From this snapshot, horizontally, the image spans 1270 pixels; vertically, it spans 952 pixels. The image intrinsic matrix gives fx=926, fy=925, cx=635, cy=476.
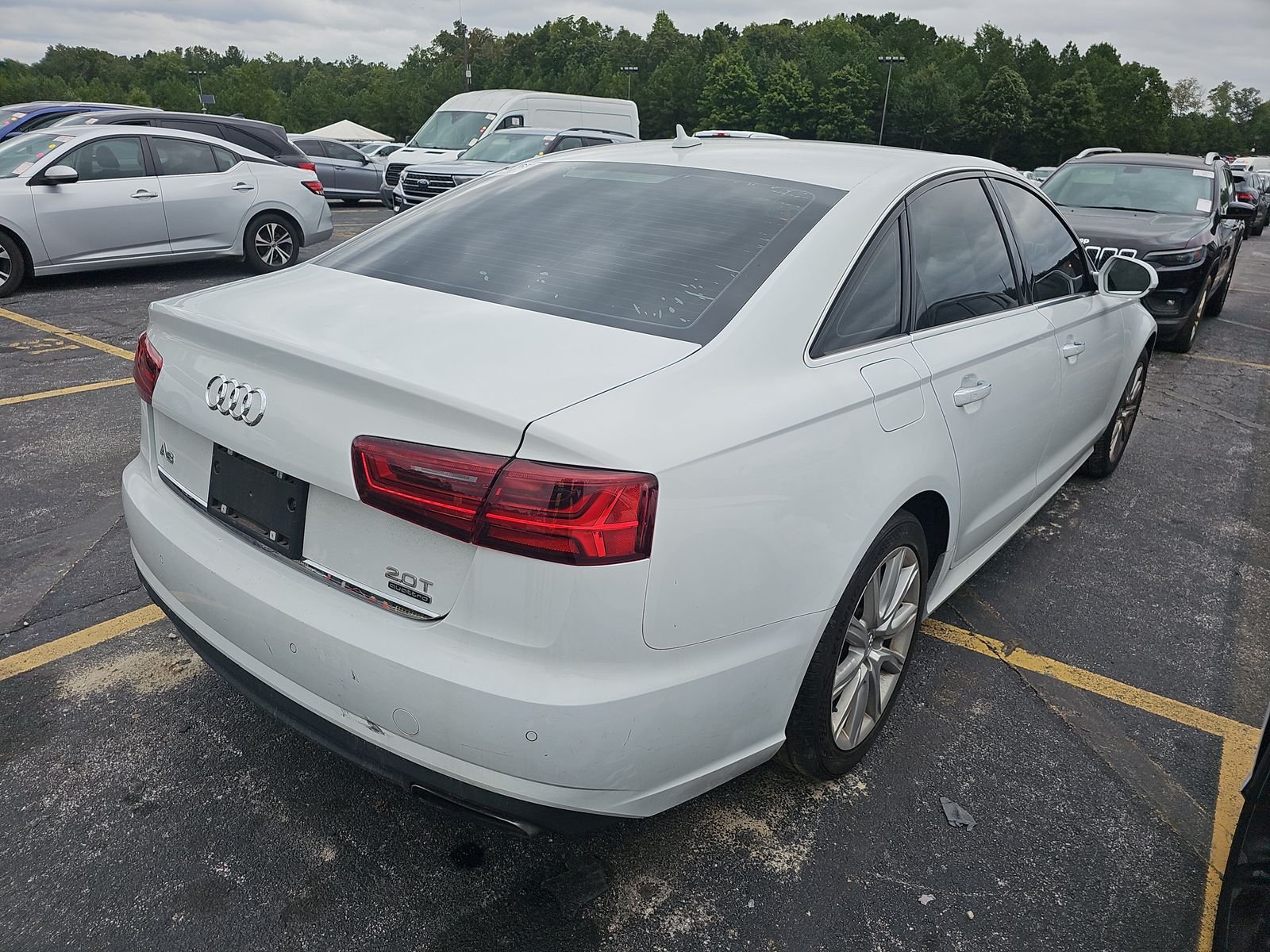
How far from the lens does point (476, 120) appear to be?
60.2ft

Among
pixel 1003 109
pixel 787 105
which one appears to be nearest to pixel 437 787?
pixel 1003 109

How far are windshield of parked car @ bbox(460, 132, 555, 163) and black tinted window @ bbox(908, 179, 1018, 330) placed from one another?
1327 cm

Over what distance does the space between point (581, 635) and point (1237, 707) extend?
8.37ft

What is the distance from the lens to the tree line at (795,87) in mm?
78812

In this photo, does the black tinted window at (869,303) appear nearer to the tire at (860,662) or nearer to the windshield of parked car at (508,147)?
the tire at (860,662)

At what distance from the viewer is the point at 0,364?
6.49 m

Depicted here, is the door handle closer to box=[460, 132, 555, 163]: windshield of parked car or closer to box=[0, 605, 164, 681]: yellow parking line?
box=[0, 605, 164, 681]: yellow parking line

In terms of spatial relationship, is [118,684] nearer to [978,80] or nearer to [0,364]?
[0,364]

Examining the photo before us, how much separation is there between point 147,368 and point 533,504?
1.34m

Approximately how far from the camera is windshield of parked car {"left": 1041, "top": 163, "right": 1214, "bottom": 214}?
9.02m

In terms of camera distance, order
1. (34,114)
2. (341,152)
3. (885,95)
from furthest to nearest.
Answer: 1. (885,95)
2. (341,152)
3. (34,114)

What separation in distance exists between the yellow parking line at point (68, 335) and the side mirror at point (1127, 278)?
6.38 metres

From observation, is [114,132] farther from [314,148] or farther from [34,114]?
[314,148]

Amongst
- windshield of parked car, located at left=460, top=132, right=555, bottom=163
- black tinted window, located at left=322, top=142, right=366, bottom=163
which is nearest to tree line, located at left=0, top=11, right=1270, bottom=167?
black tinted window, located at left=322, top=142, right=366, bottom=163
